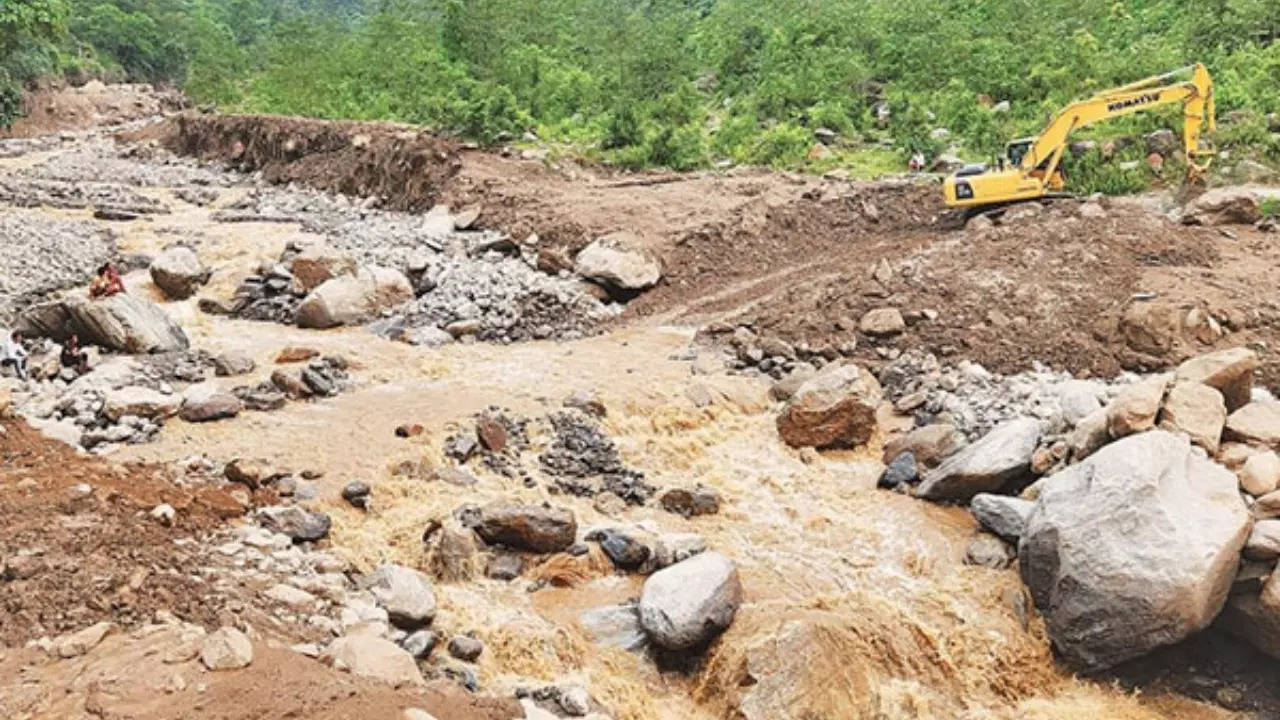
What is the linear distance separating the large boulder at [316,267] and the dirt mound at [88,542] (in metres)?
6.26

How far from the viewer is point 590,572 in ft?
27.4

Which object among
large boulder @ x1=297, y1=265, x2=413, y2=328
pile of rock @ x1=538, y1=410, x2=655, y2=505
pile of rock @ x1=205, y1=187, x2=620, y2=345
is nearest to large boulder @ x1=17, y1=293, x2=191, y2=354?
large boulder @ x1=297, y1=265, x2=413, y2=328

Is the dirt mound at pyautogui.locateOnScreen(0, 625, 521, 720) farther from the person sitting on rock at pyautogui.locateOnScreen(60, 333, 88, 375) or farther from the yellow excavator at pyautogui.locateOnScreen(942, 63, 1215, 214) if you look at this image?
the yellow excavator at pyautogui.locateOnScreen(942, 63, 1215, 214)

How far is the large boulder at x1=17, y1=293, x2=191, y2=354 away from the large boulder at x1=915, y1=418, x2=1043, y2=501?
9.03 m

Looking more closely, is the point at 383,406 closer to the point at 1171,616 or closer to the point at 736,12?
the point at 1171,616

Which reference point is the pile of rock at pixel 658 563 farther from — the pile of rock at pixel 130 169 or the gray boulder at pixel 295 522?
the pile of rock at pixel 130 169

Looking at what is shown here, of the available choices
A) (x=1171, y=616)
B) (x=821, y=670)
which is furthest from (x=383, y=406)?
(x=1171, y=616)

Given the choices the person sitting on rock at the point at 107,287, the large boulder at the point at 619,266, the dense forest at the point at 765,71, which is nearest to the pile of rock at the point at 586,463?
the large boulder at the point at 619,266

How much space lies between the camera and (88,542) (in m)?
7.04

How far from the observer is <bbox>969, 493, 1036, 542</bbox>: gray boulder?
8688 mm

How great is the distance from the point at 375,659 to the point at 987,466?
19.3 ft

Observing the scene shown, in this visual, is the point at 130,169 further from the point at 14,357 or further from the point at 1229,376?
the point at 1229,376

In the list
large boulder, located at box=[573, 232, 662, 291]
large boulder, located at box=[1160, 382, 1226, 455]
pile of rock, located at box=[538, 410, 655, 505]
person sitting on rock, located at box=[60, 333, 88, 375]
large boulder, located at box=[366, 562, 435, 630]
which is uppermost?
person sitting on rock, located at box=[60, 333, 88, 375]

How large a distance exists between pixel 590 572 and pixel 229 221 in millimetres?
14563
